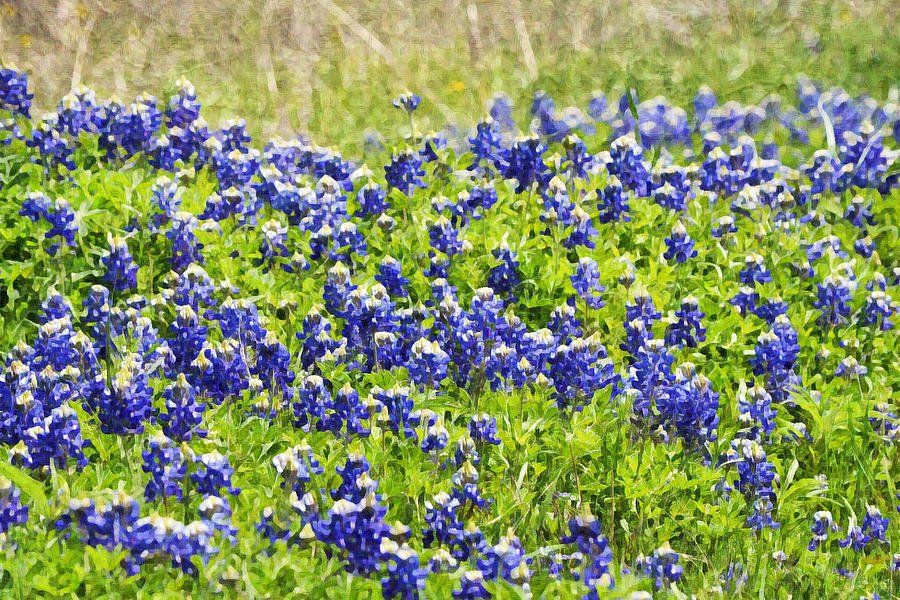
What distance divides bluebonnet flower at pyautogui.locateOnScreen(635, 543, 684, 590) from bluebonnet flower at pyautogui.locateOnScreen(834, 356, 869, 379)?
131 cm

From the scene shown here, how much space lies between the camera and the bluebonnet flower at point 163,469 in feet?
9.50

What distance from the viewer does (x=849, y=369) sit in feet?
12.5

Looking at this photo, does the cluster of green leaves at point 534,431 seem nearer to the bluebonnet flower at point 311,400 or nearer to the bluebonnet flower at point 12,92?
the bluebonnet flower at point 311,400

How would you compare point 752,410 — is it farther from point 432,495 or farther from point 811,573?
point 432,495

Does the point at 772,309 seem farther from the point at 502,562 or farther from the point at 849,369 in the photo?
the point at 502,562

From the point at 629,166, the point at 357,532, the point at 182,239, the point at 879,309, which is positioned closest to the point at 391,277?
the point at 182,239

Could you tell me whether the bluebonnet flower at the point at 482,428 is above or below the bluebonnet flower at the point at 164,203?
below

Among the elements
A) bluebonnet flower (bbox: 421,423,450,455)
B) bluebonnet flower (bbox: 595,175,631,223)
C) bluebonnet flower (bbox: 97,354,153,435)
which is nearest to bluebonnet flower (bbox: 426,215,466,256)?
bluebonnet flower (bbox: 595,175,631,223)

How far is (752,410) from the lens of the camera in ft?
11.3

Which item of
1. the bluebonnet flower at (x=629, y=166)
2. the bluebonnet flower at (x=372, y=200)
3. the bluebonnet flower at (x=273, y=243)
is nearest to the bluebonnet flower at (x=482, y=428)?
the bluebonnet flower at (x=273, y=243)

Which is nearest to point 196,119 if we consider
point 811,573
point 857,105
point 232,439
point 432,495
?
point 232,439

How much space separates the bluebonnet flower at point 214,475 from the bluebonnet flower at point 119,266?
54.1 inches

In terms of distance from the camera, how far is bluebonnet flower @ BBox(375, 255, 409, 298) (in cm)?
406

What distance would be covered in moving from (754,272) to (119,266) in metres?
2.52
